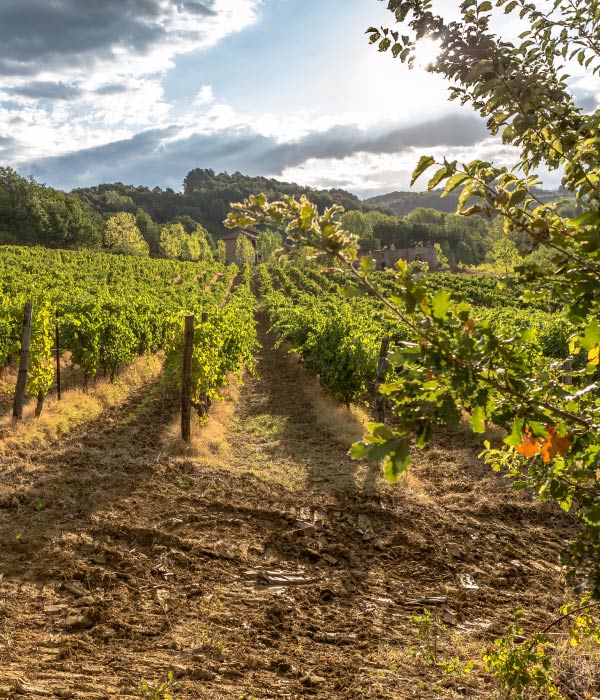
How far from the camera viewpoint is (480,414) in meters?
1.64

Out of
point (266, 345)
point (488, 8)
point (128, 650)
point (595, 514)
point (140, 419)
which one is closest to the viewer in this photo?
point (595, 514)

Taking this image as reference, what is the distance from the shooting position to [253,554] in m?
6.22

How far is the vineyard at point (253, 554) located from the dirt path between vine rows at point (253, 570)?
0.08ft

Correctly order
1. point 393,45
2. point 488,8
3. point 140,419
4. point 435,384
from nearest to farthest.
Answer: point 435,384
point 488,8
point 393,45
point 140,419

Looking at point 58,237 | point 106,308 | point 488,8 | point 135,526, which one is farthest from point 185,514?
point 58,237

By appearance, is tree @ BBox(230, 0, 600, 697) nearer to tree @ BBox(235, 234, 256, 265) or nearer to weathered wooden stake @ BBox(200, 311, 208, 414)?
weathered wooden stake @ BBox(200, 311, 208, 414)

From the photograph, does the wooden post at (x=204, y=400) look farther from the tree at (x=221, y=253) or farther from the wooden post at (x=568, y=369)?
the tree at (x=221, y=253)

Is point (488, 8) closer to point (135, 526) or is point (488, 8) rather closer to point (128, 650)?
point (128, 650)

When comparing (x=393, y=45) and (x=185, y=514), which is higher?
(x=393, y=45)

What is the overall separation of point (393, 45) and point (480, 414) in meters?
1.79

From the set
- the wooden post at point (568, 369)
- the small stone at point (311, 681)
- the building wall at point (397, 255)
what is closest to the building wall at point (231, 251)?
the building wall at point (397, 255)

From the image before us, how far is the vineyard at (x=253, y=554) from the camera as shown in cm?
400

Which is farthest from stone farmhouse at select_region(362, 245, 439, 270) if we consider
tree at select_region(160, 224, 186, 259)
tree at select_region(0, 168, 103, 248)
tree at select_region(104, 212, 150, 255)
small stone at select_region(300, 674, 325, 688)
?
small stone at select_region(300, 674, 325, 688)

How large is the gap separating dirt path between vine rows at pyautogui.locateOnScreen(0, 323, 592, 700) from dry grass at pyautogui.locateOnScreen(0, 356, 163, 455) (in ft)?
1.83
